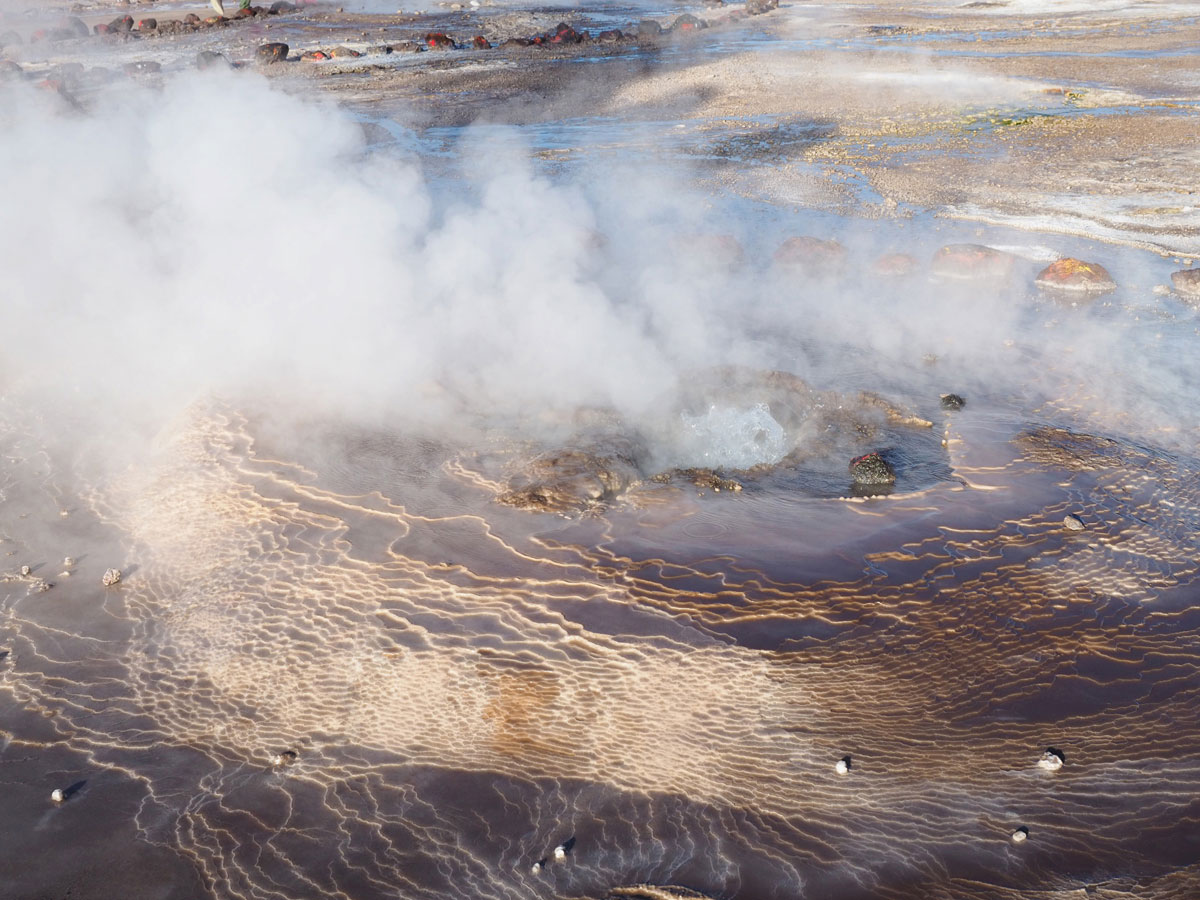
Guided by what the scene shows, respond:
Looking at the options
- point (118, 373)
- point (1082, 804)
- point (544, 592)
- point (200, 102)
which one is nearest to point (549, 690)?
point (544, 592)

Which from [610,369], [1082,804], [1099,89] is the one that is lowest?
[1082,804]

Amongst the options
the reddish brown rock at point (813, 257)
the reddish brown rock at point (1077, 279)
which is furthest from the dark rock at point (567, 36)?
the reddish brown rock at point (1077, 279)

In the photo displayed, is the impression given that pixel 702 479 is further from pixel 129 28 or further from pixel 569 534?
pixel 129 28

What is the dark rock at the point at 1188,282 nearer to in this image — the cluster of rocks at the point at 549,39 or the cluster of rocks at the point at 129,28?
the cluster of rocks at the point at 549,39

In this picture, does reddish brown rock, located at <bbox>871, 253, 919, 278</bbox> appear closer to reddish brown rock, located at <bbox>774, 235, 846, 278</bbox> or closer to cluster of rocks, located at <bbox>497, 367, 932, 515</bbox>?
reddish brown rock, located at <bbox>774, 235, 846, 278</bbox>

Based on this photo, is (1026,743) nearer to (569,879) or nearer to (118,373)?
(569,879)

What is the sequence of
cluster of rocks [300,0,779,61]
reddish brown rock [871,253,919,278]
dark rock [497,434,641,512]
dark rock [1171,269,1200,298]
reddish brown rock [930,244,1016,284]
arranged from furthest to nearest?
cluster of rocks [300,0,779,61], reddish brown rock [871,253,919,278], reddish brown rock [930,244,1016,284], dark rock [1171,269,1200,298], dark rock [497,434,641,512]

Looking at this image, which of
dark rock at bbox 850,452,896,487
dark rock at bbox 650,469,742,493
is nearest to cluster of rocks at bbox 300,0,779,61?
dark rock at bbox 650,469,742,493

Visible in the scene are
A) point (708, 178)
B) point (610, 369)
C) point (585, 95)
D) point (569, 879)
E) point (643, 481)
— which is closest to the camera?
point (569, 879)
